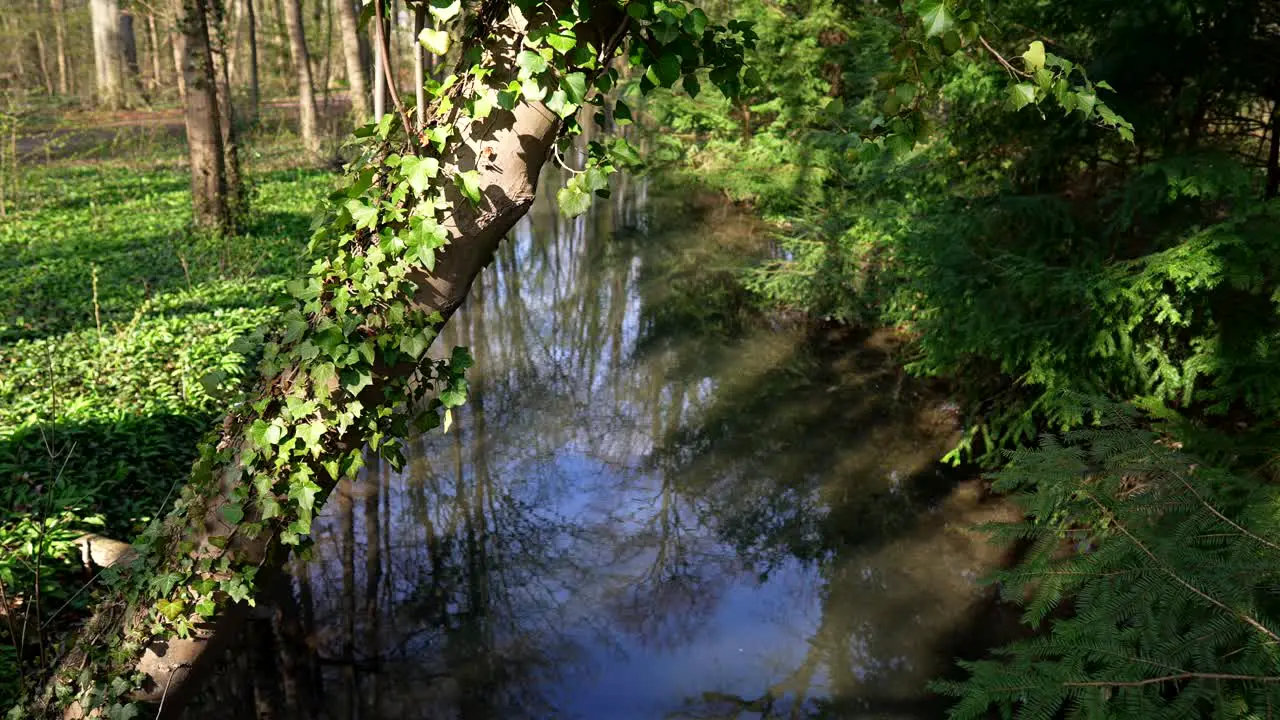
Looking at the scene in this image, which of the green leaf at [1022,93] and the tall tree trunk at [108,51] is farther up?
the tall tree trunk at [108,51]

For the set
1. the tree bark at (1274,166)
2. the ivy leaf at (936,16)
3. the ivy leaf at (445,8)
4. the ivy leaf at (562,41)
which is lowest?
the tree bark at (1274,166)

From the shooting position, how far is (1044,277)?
5609 millimetres

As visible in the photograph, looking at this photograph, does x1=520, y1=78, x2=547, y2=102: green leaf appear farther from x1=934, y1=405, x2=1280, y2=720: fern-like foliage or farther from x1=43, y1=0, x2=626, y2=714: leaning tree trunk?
x1=934, y1=405, x2=1280, y2=720: fern-like foliage

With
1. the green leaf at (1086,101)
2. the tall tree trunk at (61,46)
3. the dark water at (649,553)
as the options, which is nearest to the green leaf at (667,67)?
the green leaf at (1086,101)

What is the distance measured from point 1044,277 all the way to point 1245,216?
1185 millimetres

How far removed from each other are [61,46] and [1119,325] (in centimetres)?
3335

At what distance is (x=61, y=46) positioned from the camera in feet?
93.1

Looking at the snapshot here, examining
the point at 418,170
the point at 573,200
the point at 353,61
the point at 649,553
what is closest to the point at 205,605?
the point at 418,170

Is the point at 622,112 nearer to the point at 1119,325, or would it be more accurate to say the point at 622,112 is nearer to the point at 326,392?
the point at 326,392

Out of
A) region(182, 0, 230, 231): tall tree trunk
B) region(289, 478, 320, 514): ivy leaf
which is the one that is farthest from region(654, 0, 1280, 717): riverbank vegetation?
region(182, 0, 230, 231): tall tree trunk

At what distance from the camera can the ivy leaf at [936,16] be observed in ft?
6.62

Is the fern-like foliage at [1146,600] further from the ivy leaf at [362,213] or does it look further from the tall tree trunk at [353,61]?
the tall tree trunk at [353,61]

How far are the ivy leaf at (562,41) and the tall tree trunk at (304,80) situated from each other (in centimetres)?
1635

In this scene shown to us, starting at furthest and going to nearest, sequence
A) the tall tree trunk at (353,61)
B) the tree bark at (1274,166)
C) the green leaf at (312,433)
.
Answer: the tall tree trunk at (353,61) < the tree bark at (1274,166) < the green leaf at (312,433)
